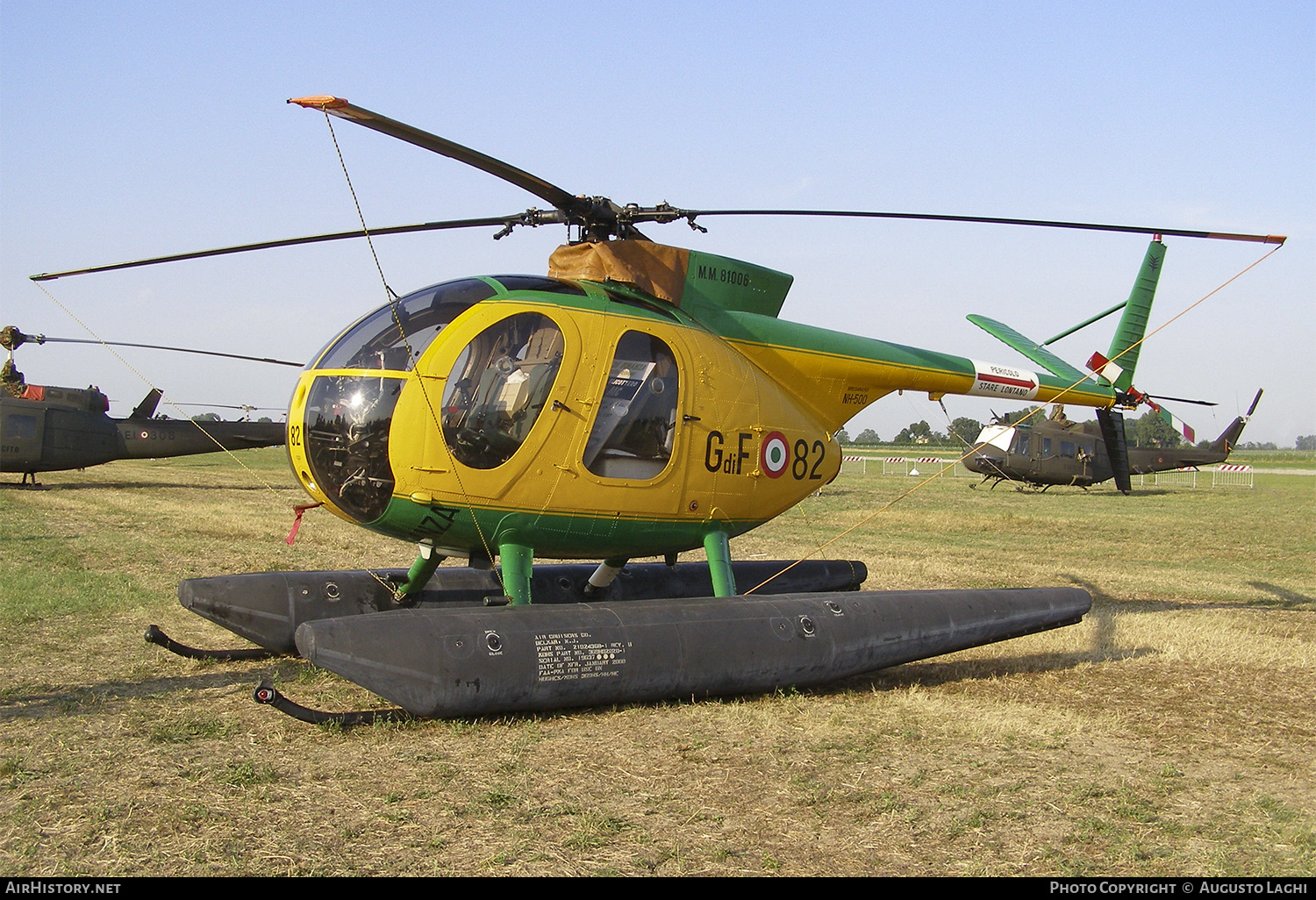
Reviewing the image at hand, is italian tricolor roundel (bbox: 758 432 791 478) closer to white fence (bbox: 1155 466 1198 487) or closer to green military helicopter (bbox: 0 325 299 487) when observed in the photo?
green military helicopter (bbox: 0 325 299 487)

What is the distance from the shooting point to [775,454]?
881 cm

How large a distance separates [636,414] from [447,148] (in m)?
2.42

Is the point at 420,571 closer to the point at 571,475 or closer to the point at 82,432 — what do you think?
the point at 571,475

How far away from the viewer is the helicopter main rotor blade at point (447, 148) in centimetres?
563

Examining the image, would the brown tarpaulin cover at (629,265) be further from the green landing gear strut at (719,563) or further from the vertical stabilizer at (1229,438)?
the vertical stabilizer at (1229,438)

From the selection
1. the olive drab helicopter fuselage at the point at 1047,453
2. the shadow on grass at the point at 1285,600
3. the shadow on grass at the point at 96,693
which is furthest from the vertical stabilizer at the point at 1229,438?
the shadow on grass at the point at 96,693

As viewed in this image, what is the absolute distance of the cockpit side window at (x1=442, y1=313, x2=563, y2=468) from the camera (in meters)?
7.11

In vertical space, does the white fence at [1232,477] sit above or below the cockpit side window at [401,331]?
below

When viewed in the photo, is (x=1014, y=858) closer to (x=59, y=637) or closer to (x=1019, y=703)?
(x=1019, y=703)

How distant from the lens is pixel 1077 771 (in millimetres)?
5656

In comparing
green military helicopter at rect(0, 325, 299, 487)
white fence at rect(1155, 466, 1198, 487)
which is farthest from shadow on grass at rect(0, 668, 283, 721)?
white fence at rect(1155, 466, 1198, 487)

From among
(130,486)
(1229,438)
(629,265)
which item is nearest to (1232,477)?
(1229,438)

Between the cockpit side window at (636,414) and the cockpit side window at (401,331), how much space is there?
1.17 m

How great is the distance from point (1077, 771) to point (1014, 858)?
5.15ft
